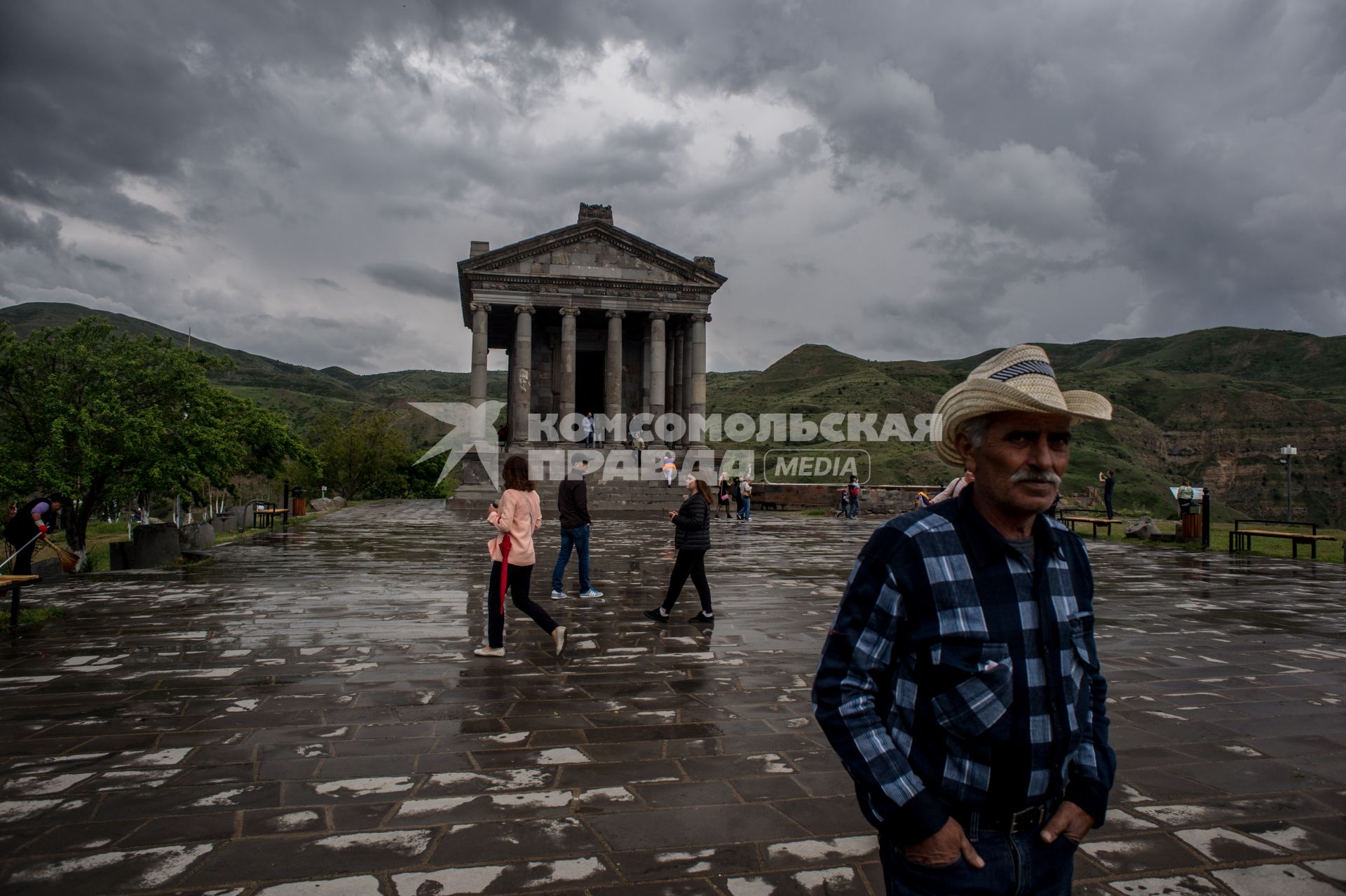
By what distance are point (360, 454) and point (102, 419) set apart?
109 feet

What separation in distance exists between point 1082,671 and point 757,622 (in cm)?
684

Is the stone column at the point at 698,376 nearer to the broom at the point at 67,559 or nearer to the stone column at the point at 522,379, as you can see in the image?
the stone column at the point at 522,379

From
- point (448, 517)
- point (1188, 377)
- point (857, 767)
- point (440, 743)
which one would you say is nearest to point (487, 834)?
point (440, 743)

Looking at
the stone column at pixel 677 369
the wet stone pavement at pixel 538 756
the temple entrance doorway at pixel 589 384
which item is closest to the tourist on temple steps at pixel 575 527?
the wet stone pavement at pixel 538 756

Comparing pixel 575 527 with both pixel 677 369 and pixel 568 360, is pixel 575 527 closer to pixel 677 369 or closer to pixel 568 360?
pixel 568 360

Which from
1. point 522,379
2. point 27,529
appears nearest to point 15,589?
point 27,529

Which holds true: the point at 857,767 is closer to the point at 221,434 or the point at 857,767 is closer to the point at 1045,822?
the point at 1045,822

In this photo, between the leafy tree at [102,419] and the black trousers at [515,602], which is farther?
the leafy tree at [102,419]

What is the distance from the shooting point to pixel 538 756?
15.3ft

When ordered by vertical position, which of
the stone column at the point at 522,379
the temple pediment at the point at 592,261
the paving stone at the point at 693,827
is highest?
the temple pediment at the point at 592,261

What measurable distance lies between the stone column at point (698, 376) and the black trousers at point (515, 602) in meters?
29.2

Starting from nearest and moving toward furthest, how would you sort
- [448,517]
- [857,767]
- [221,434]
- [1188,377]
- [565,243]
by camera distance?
1. [857,767]
2. [221,434]
3. [448,517]
4. [565,243]
5. [1188,377]

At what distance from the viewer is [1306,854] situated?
3.56m

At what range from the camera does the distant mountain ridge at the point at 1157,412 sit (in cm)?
7306
